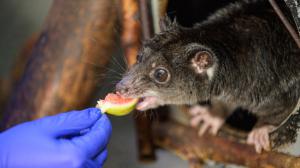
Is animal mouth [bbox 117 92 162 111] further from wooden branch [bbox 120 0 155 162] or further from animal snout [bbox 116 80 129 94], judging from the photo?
wooden branch [bbox 120 0 155 162]

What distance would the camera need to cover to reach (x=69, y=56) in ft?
11.2

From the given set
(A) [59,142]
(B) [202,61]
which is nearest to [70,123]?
(A) [59,142]

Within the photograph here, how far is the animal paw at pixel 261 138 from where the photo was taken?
10.1 feet

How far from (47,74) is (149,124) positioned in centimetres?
82

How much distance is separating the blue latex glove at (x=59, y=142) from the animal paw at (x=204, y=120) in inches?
39.9

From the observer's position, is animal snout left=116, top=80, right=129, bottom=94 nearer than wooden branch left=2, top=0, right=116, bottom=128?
Yes

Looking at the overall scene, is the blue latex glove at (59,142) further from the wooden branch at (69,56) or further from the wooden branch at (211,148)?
the wooden branch at (211,148)

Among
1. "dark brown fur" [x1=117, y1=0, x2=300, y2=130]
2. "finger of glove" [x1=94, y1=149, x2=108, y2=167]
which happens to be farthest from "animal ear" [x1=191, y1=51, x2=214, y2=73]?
"finger of glove" [x1=94, y1=149, x2=108, y2=167]

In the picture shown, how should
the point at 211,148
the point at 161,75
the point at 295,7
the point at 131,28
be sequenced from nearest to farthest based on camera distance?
1. the point at 295,7
2. the point at 161,75
3. the point at 131,28
4. the point at 211,148

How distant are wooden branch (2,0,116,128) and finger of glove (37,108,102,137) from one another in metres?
0.73

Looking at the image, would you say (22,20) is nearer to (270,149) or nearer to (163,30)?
(163,30)

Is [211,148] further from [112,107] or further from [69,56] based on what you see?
[69,56]

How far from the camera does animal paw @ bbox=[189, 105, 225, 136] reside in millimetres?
3590

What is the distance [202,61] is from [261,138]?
639 millimetres
